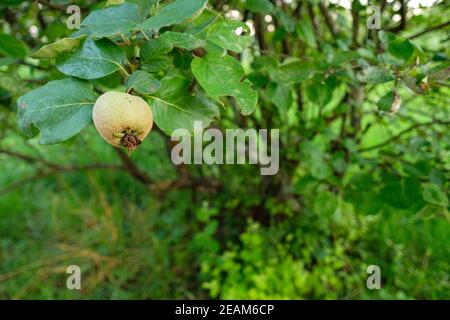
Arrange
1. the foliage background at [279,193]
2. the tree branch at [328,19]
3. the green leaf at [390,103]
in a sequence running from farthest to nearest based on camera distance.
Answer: the tree branch at [328,19], the foliage background at [279,193], the green leaf at [390,103]

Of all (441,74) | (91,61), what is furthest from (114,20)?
(441,74)

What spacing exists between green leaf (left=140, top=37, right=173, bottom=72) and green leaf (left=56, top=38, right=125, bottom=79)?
36mm

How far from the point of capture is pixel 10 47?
85 centimetres

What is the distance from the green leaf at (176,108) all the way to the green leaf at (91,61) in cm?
7

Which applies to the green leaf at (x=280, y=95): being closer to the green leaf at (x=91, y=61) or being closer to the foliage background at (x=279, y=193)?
the foliage background at (x=279, y=193)

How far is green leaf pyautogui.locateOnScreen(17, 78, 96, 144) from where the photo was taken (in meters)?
0.52

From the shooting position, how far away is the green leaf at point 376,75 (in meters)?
0.74

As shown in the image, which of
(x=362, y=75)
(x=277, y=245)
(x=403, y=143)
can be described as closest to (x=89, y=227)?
(x=277, y=245)

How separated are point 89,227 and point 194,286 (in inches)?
26.8

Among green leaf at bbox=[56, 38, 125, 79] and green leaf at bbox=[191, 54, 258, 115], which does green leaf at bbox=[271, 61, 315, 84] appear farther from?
green leaf at bbox=[56, 38, 125, 79]

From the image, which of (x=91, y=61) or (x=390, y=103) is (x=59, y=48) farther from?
(x=390, y=103)

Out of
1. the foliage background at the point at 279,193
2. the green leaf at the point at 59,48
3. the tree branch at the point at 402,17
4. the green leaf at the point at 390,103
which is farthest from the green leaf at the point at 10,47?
the tree branch at the point at 402,17

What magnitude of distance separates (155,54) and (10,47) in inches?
18.0

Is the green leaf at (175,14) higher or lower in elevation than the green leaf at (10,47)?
lower
